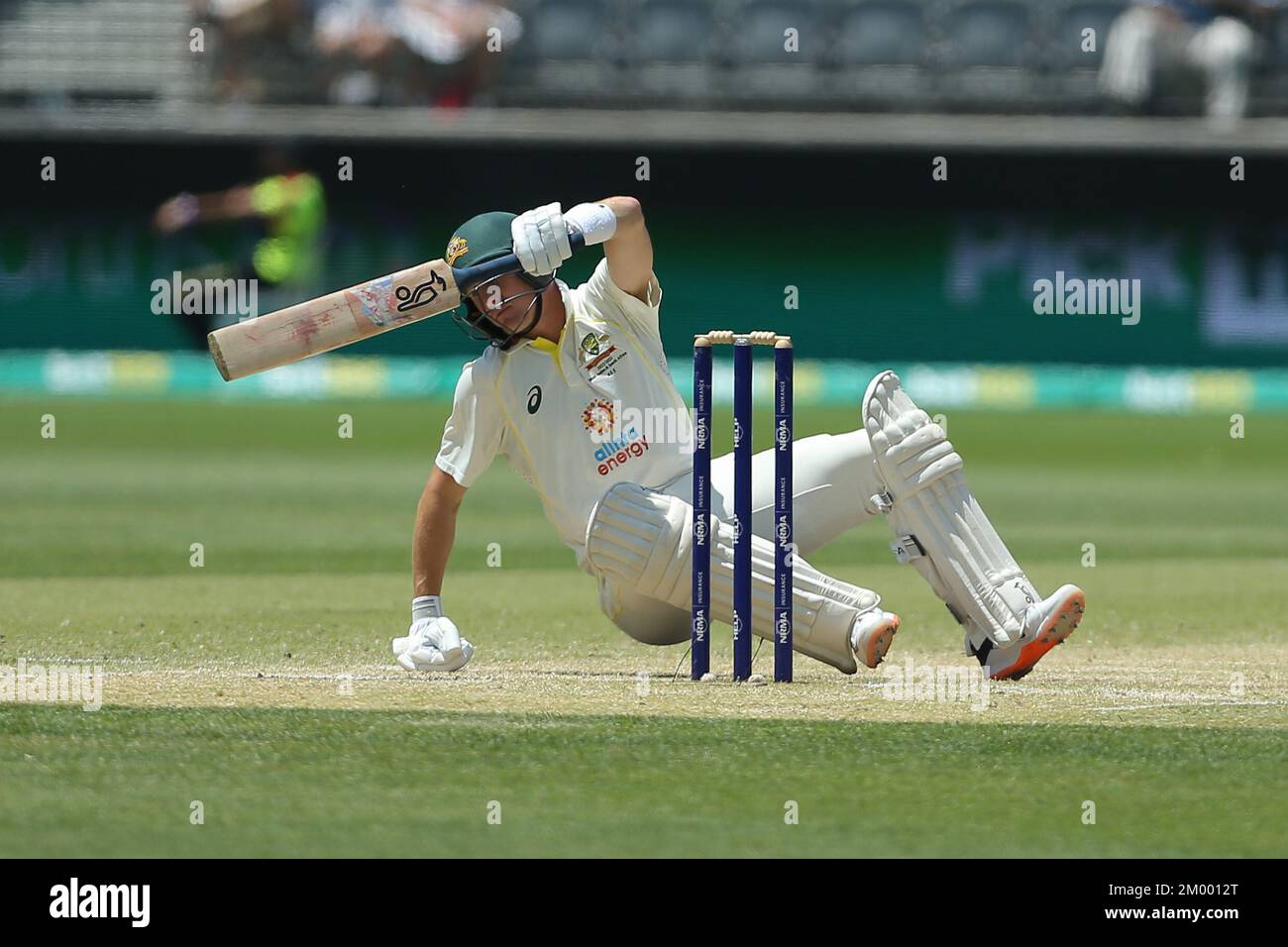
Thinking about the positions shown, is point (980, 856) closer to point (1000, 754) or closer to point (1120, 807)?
point (1120, 807)

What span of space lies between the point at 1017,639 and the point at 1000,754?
0.91m

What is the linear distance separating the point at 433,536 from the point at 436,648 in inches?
13.0

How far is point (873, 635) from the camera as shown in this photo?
5.88 m

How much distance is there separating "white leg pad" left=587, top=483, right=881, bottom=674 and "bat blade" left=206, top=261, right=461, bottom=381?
755 mm

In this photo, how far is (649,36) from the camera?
21.8m

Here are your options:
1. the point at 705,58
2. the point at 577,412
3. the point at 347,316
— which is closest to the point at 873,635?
the point at 577,412

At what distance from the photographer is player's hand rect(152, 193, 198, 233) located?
20719mm

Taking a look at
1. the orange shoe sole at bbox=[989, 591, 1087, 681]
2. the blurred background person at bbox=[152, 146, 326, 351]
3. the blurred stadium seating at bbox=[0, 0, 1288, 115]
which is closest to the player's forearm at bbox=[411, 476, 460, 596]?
the orange shoe sole at bbox=[989, 591, 1087, 681]

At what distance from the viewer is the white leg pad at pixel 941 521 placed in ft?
19.7

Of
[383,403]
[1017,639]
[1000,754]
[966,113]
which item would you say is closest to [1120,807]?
→ [1000,754]

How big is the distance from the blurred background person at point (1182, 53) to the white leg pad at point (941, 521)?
16.0m

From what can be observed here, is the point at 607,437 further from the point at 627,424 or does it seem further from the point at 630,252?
the point at 630,252
